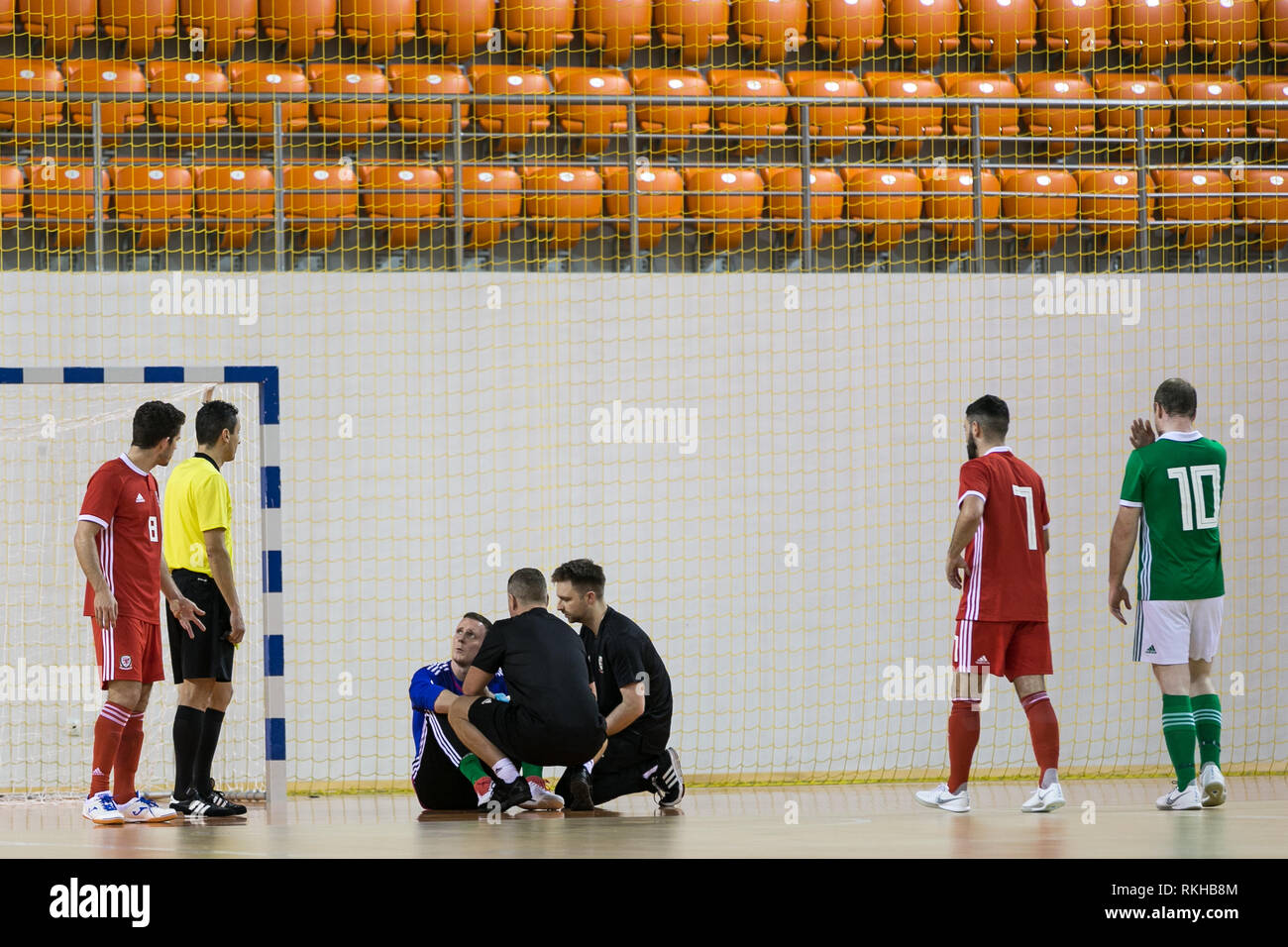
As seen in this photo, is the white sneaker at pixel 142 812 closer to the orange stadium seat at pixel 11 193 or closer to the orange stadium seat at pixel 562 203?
the orange stadium seat at pixel 11 193

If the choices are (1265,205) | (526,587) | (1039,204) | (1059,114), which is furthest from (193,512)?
(1265,205)

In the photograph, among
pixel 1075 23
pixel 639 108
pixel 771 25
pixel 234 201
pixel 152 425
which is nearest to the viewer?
pixel 152 425

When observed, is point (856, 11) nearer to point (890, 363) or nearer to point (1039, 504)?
point (890, 363)

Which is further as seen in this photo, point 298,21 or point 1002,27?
point 1002,27

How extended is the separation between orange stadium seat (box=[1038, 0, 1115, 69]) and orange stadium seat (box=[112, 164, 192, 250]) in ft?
23.7

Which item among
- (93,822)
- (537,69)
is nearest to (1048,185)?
(537,69)

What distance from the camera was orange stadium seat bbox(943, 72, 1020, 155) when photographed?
11.9 meters

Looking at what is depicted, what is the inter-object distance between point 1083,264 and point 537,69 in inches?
172

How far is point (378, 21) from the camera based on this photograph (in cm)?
1180

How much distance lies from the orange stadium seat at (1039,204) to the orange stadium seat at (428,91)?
4007 mm

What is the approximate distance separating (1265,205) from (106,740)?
29.9 feet

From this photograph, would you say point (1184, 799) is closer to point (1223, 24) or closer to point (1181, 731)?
point (1181, 731)
